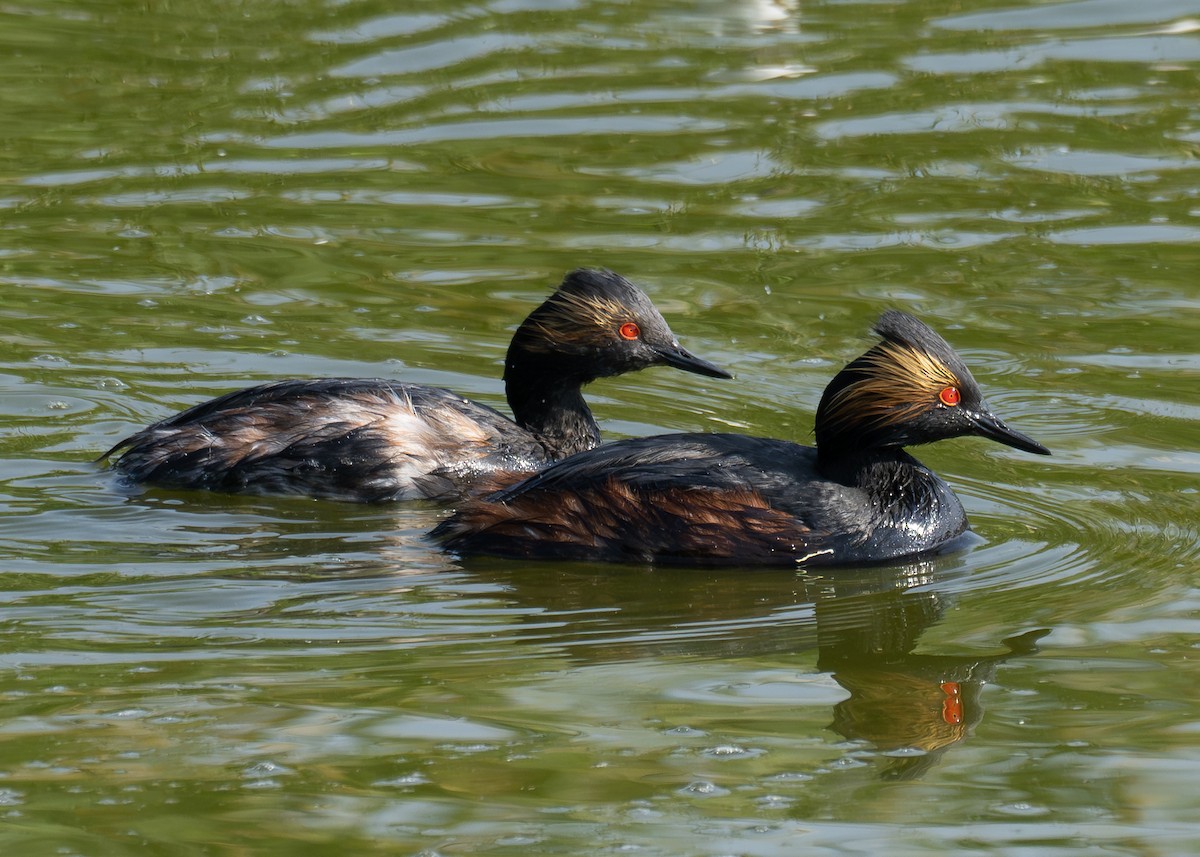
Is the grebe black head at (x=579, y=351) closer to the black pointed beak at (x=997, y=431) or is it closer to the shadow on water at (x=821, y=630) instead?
the black pointed beak at (x=997, y=431)

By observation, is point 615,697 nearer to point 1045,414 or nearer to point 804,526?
point 804,526

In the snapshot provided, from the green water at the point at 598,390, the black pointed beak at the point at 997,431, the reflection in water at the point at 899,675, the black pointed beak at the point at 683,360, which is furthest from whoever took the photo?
the black pointed beak at the point at 683,360

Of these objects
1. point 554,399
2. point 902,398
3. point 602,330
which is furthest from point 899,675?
point 554,399

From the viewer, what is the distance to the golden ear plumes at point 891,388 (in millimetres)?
8016

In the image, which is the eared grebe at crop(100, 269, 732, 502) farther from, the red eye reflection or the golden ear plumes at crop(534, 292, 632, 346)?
the red eye reflection

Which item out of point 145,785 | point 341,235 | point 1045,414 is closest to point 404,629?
point 145,785

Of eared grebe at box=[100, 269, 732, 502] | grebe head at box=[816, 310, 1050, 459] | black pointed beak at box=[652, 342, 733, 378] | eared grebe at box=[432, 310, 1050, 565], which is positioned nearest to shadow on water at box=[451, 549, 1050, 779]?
eared grebe at box=[432, 310, 1050, 565]

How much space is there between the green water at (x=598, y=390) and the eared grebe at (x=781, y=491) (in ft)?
0.55

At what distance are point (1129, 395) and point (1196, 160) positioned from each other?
12.9ft

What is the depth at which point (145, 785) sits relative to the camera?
17.6ft

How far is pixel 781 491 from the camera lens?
7945mm

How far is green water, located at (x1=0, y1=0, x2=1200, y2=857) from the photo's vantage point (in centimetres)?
547

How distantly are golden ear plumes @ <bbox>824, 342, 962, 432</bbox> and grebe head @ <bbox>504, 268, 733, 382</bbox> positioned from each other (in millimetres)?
1366

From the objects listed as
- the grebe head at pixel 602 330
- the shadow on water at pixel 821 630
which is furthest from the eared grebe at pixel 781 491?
the grebe head at pixel 602 330
